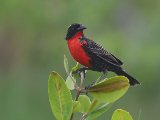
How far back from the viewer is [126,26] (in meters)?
12.2

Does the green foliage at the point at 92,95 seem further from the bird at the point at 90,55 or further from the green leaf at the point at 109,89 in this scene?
the bird at the point at 90,55

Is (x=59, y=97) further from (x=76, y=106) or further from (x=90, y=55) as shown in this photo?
(x=90, y=55)

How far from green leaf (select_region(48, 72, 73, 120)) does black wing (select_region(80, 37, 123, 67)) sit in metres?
0.24

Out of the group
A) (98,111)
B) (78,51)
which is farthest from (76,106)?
(78,51)

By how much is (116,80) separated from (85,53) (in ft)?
0.89

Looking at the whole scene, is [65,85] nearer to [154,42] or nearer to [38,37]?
[154,42]

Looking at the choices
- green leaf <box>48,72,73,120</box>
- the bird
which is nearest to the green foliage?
green leaf <box>48,72,73,120</box>

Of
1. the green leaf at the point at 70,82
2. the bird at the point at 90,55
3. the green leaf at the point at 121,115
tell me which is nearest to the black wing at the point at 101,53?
the bird at the point at 90,55

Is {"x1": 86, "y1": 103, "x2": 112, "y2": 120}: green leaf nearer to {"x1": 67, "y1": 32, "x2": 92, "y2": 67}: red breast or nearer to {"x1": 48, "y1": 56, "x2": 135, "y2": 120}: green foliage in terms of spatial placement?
{"x1": 48, "y1": 56, "x2": 135, "y2": 120}: green foliage

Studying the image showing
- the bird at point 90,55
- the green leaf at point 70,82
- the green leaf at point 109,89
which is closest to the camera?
the green leaf at point 109,89

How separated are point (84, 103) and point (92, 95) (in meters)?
0.07

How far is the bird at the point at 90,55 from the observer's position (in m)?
1.65

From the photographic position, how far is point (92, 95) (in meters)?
1.46

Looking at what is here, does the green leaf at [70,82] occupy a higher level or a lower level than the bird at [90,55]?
lower
